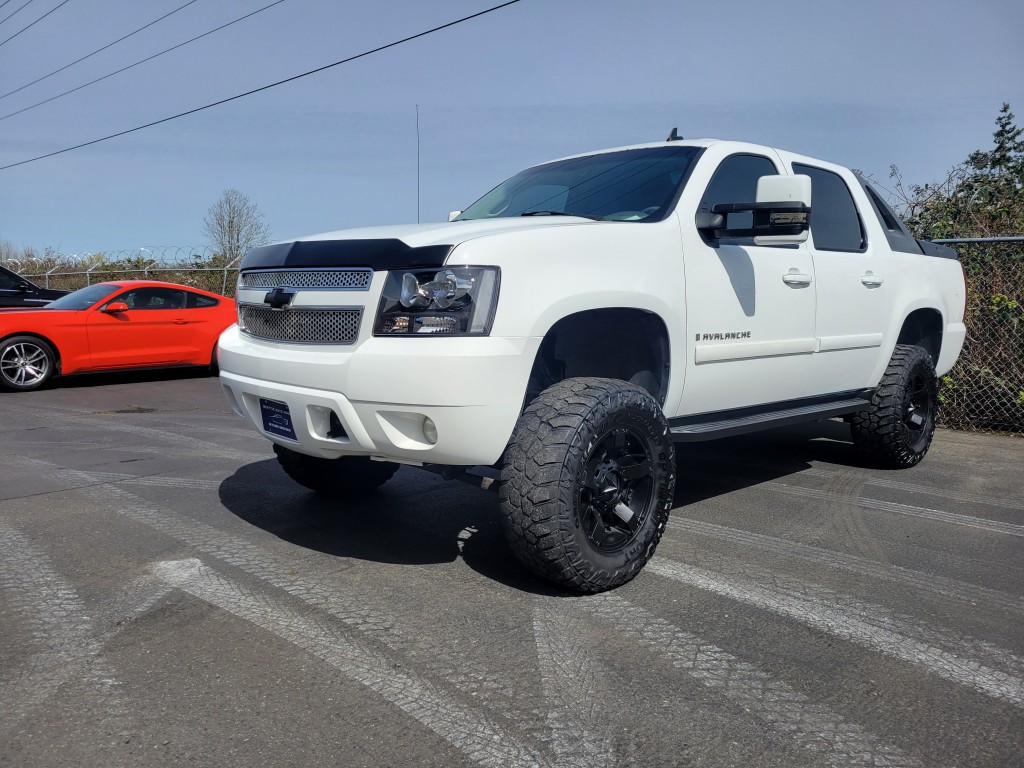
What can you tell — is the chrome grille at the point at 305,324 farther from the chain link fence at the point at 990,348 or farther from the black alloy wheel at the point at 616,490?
the chain link fence at the point at 990,348

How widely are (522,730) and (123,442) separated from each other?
5.36 metres

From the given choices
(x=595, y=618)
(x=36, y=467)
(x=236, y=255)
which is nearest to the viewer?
(x=595, y=618)

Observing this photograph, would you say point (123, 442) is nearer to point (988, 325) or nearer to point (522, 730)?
point (522, 730)

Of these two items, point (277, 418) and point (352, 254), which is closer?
point (352, 254)

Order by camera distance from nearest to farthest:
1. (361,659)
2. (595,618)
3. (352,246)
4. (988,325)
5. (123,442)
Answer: (361,659)
(595,618)
(352,246)
(123,442)
(988,325)

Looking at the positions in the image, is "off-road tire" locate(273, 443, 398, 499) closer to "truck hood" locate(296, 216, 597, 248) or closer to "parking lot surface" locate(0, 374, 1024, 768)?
"parking lot surface" locate(0, 374, 1024, 768)

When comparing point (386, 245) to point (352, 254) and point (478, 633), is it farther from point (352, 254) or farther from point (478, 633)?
point (478, 633)

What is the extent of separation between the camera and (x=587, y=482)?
137 inches

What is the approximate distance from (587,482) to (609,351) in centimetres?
86

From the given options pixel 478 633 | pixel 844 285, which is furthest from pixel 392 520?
pixel 844 285

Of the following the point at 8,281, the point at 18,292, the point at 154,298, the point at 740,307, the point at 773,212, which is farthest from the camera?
the point at 8,281

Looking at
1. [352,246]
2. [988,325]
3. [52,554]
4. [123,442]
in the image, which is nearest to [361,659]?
[352,246]

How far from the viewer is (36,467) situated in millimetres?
5785

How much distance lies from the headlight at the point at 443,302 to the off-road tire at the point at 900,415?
348 centimetres
